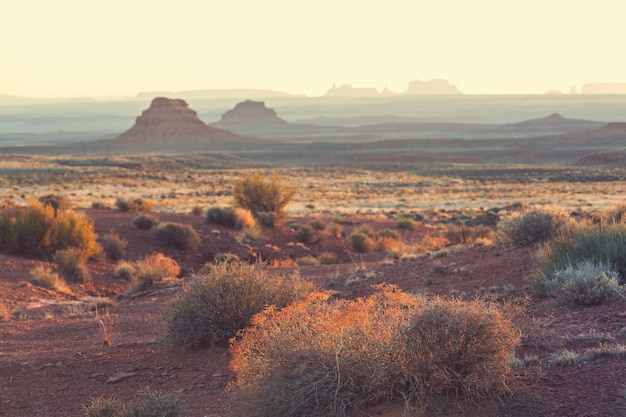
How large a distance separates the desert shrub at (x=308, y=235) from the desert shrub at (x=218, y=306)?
13999mm

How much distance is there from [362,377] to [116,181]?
194 feet

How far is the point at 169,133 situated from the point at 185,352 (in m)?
144

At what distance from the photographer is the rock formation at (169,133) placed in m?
143

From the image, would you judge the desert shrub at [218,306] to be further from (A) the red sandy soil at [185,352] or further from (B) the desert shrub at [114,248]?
(B) the desert shrub at [114,248]

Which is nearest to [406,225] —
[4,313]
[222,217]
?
[222,217]

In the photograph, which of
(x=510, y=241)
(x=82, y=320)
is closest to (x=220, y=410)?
(x=82, y=320)

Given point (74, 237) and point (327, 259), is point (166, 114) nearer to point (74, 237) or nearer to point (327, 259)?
point (74, 237)

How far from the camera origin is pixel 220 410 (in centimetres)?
661

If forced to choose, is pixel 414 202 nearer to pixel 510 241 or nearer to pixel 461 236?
pixel 461 236

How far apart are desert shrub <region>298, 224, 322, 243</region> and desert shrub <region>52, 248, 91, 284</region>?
26.1ft

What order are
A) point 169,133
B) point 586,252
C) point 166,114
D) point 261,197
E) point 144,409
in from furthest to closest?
point 166,114 → point 169,133 → point 261,197 → point 586,252 → point 144,409

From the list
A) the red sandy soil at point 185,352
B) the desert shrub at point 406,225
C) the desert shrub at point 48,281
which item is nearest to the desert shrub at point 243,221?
the desert shrub at point 406,225

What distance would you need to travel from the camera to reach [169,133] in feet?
489

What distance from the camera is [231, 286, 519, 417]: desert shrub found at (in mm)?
5543
